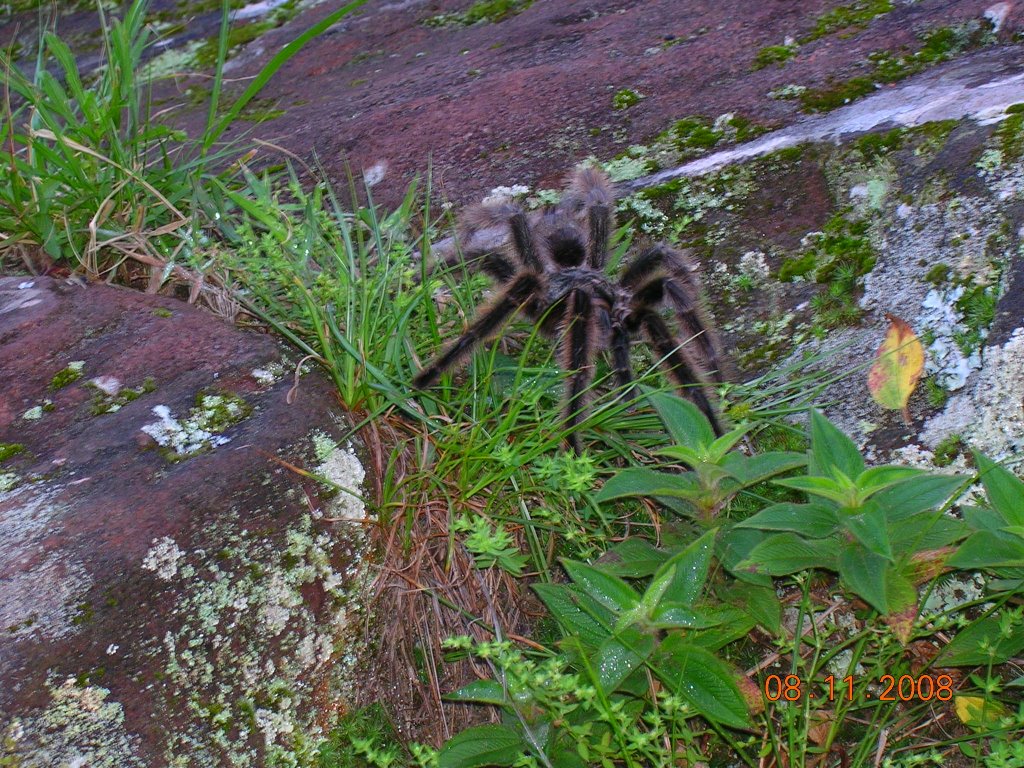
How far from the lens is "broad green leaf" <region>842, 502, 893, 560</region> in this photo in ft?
5.97

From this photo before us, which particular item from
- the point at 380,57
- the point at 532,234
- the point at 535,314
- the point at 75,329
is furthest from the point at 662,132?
the point at 75,329

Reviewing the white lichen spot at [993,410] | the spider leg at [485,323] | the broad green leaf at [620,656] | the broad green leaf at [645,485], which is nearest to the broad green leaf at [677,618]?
the broad green leaf at [620,656]

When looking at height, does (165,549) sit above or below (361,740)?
above

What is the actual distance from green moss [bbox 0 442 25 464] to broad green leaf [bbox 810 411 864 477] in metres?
1.89

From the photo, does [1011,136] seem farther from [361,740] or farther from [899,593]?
[361,740]

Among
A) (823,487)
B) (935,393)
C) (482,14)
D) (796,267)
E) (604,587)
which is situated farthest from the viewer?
(482,14)

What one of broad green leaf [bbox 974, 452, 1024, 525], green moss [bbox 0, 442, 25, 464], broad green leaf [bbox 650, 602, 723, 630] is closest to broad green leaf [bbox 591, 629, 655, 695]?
broad green leaf [bbox 650, 602, 723, 630]

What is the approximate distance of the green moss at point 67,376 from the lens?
8.02 feet

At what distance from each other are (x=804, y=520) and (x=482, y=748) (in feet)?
2.78

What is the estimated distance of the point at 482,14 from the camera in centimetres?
456

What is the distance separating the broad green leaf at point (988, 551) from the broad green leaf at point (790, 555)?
0.82ft

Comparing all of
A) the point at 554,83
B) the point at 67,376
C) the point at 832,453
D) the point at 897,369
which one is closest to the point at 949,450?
the point at 897,369

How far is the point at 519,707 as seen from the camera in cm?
204

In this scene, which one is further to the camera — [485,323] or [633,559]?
[485,323]
